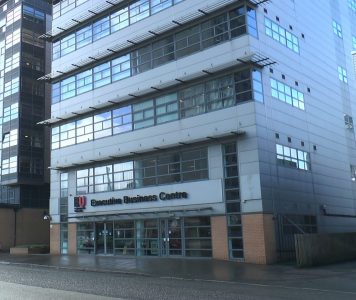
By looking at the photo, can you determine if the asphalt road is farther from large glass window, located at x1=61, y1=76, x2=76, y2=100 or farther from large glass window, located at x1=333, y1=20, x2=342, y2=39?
large glass window, located at x1=333, y1=20, x2=342, y2=39

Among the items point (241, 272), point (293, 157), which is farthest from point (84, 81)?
point (241, 272)

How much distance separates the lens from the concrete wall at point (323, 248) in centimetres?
2327

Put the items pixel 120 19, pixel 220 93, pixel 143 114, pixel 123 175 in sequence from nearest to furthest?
pixel 220 93 < pixel 143 114 < pixel 123 175 < pixel 120 19

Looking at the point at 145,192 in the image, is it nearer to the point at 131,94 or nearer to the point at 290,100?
the point at 131,94

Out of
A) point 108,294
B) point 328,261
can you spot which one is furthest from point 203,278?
point 328,261

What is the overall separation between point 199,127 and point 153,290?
1621 centimetres

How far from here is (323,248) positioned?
25000 mm

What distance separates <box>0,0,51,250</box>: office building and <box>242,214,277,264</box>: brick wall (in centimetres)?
3333

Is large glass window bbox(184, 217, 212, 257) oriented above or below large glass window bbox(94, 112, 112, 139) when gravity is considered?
below

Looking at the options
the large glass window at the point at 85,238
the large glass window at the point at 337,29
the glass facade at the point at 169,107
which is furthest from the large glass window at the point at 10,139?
the large glass window at the point at 337,29

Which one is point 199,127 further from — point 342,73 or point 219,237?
point 342,73

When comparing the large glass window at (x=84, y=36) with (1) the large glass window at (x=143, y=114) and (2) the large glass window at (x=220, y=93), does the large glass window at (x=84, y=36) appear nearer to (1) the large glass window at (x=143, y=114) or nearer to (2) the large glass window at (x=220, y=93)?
(1) the large glass window at (x=143, y=114)

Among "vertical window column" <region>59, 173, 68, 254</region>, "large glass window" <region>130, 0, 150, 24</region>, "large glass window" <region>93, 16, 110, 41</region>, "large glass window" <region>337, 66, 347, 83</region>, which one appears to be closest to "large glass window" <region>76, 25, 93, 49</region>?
"large glass window" <region>93, 16, 110, 41</region>

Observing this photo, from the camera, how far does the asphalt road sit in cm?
1308
